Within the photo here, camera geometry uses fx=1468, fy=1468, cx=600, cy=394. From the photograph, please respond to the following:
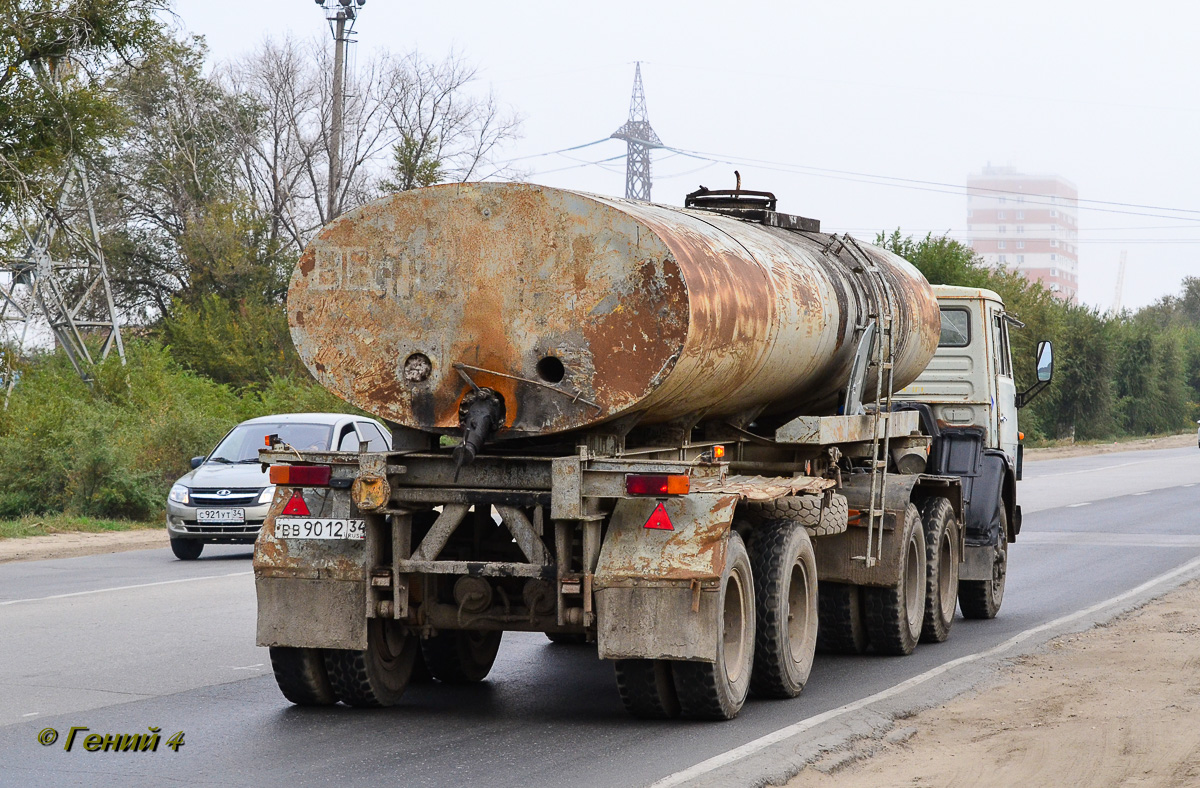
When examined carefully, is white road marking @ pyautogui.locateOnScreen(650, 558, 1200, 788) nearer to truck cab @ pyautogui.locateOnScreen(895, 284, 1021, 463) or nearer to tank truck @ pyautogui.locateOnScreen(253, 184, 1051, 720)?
tank truck @ pyautogui.locateOnScreen(253, 184, 1051, 720)

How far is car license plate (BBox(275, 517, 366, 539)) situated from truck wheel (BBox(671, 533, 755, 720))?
179cm

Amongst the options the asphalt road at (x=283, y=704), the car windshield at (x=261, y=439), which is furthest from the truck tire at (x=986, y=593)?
the car windshield at (x=261, y=439)

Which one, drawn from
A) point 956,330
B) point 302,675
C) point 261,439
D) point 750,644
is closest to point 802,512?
point 750,644

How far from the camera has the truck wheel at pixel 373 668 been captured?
7.89 m

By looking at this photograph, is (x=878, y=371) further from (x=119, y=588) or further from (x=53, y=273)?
(x=53, y=273)

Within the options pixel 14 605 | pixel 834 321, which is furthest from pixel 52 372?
pixel 834 321

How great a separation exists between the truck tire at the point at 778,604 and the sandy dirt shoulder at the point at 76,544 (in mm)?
11647

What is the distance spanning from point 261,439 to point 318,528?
10.5 metres

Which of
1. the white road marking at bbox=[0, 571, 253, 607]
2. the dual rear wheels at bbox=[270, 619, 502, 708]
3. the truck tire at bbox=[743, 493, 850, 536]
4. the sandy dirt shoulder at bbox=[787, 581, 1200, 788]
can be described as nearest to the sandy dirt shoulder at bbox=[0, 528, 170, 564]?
the white road marking at bbox=[0, 571, 253, 607]

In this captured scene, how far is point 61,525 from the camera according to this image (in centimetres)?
2044

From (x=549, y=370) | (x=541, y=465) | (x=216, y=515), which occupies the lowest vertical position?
(x=216, y=515)

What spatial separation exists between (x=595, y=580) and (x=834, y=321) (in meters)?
3.25

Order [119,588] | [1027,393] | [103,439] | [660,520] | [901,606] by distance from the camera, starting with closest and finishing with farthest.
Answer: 1. [660,520]
2. [901,606]
3. [119,588]
4. [1027,393]
5. [103,439]

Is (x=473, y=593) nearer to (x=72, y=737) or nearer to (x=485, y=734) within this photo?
(x=485, y=734)
